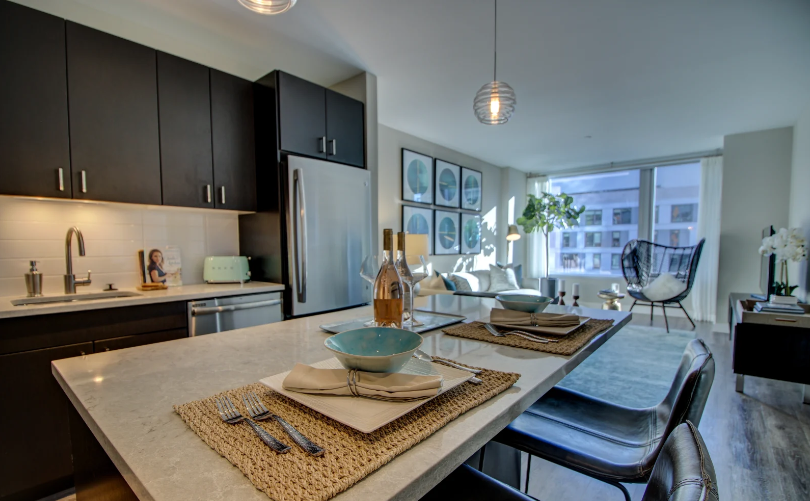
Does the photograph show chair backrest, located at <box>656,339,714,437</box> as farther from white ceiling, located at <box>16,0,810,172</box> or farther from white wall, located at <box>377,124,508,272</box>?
white wall, located at <box>377,124,508,272</box>

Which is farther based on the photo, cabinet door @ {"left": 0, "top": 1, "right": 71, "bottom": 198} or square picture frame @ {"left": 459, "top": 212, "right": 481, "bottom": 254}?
square picture frame @ {"left": 459, "top": 212, "right": 481, "bottom": 254}

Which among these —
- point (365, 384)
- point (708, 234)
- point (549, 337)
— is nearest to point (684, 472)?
point (365, 384)

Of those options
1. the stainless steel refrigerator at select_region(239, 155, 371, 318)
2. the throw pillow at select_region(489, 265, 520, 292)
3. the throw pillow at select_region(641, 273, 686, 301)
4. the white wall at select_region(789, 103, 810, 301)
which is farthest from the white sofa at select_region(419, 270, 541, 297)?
the white wall at select_region(789, 103, 810, 301)

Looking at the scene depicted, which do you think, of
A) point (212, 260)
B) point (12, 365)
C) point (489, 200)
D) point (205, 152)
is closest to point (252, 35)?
point (205, 152)

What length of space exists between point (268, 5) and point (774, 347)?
11.9ft

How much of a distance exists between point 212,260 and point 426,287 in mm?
2293

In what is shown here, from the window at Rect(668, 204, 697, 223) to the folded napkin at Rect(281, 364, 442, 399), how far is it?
260 inches

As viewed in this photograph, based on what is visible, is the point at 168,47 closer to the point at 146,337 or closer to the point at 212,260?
the point at 212,260

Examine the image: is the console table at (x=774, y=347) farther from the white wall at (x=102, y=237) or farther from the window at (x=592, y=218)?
the window at (x=592, y=218)

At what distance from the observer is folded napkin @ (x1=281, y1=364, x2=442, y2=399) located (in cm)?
62

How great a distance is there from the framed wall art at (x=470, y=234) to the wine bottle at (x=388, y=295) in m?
4.55

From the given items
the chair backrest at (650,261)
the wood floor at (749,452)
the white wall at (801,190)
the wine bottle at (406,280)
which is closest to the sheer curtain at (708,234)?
the chair backrest at (650,261)

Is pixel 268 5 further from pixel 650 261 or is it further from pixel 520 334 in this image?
pixel 650 261

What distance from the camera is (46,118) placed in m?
1.80
